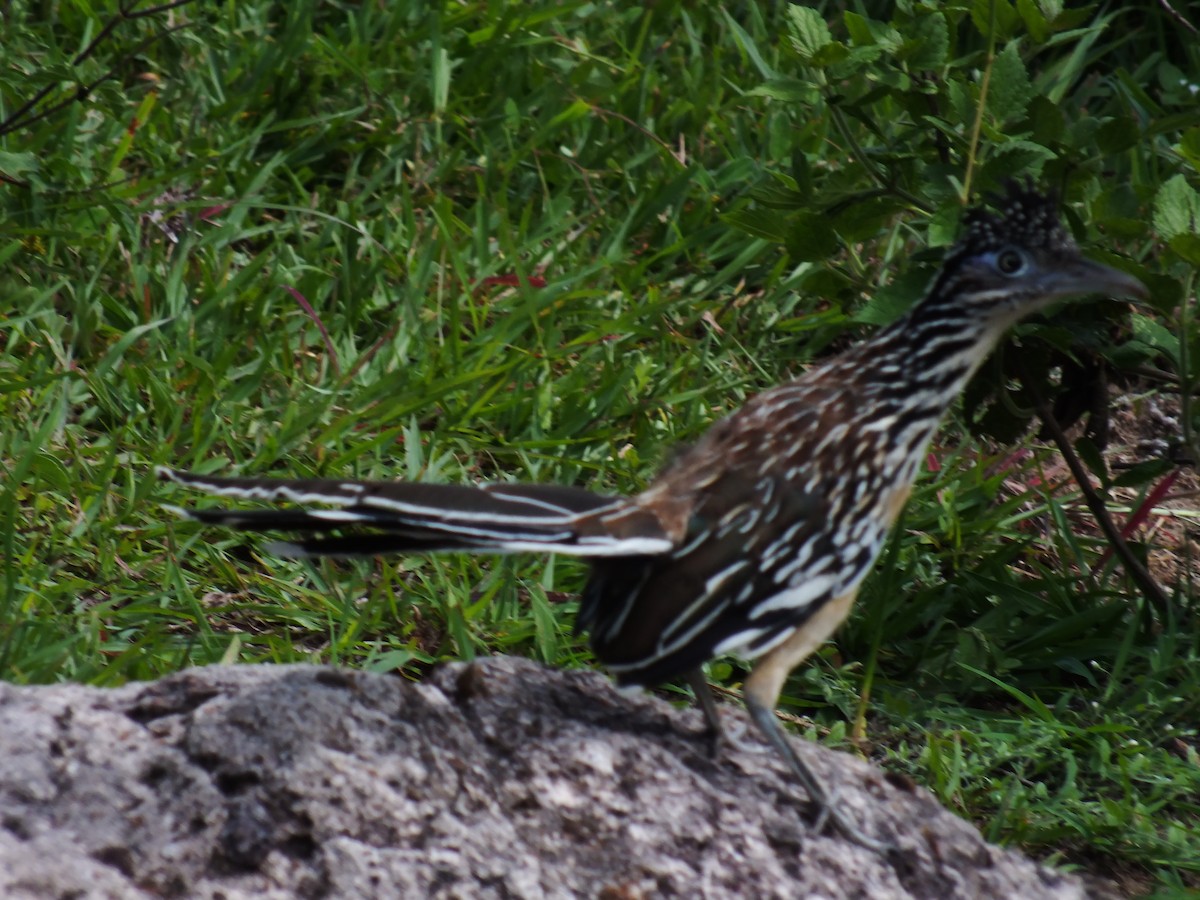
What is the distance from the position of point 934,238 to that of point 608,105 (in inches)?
107

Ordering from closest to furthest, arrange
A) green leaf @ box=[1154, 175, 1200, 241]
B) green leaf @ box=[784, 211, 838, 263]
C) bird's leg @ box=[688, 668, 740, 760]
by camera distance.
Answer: bird's leg @ box=[688, 668, 740, 760] < green leaf @ box=[1154, 175, 1200, 241] < green leaf @ box=[784, 211, 838, 263]

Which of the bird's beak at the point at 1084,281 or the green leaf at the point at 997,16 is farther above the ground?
the green leaf at the point at 997,16

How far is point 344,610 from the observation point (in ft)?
14.3

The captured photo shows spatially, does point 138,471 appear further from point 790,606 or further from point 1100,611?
point 1100,611

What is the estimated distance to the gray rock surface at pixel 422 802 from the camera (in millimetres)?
2820

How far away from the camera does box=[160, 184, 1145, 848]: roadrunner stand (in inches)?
122

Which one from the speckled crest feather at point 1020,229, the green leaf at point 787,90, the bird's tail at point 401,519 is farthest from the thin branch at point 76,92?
the speckled crest feather at point 1020,229

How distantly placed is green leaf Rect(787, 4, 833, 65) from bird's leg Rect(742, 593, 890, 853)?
1.58 metres

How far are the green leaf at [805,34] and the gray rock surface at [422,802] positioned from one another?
6.01ft

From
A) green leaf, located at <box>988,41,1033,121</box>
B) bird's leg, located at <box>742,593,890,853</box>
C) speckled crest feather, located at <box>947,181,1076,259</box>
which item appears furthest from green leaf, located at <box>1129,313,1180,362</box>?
bird's leg, located at <box>742,593,890,853</box>

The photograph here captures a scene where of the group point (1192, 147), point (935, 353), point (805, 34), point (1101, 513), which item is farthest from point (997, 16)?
point (1101, 513)

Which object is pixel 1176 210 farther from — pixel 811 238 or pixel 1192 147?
pixel 811 238

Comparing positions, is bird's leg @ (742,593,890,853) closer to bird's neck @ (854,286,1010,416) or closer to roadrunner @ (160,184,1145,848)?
roadrunner @ (160,184,1145,848)

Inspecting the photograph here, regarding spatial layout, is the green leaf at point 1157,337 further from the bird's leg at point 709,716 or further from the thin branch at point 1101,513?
the bird's leg at point 709,716
